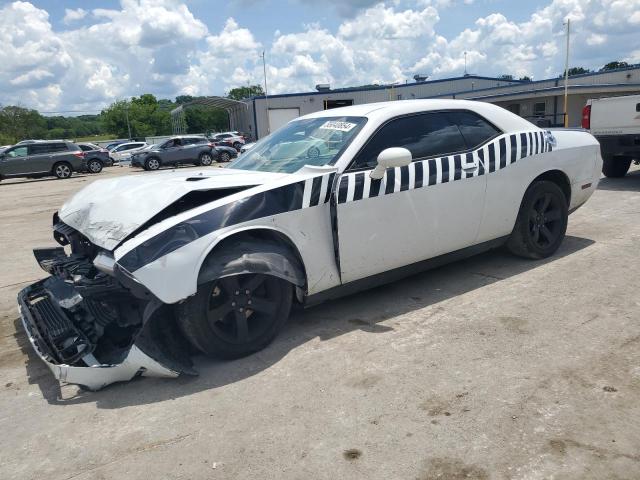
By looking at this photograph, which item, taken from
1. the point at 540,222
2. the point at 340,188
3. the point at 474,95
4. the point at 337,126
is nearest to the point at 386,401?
the point at 340,188

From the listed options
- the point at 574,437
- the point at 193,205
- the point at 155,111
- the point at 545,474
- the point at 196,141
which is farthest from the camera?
the point at 155,111

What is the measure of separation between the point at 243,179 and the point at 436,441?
6.88 ft

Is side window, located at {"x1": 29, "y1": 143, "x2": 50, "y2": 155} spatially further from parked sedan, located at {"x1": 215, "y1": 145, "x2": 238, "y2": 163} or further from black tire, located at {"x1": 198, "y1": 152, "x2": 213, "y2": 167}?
parked sedan, located at {"x1": 215, "y1": 145, "x2": 238, "y2": 163}

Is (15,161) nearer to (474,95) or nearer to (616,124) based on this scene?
(616,124)

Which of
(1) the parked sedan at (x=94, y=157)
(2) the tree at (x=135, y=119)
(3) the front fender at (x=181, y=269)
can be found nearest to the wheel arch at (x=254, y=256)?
(3) the front fender at (x=181, y=269)

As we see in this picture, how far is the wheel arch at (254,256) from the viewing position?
3.18 meters

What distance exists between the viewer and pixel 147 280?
2.97 meters

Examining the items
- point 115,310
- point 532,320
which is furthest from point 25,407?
point 532,320

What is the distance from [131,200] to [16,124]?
74319 mm

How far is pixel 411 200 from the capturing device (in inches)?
158

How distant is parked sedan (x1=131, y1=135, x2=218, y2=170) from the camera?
25.0 meters

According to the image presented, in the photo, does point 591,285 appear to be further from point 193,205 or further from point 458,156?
point 193,205

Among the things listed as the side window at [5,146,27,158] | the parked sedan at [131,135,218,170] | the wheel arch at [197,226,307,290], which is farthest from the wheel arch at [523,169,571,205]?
the side window at [5,146,27,158]

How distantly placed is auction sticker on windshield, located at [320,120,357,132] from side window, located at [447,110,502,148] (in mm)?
970
